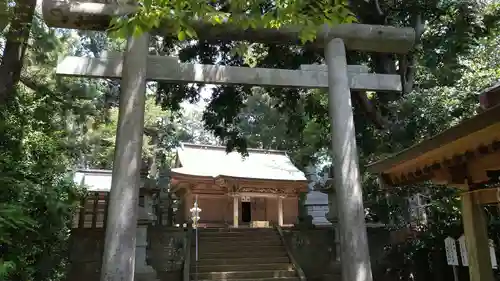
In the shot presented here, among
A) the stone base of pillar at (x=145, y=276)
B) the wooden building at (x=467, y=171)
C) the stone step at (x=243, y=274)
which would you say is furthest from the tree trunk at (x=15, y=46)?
the wooden building at (x=467, y=171)

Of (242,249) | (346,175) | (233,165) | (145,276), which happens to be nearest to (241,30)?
(346,175)

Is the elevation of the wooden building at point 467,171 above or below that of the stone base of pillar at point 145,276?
above

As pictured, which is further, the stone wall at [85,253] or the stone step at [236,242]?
the stone step at [236,242]

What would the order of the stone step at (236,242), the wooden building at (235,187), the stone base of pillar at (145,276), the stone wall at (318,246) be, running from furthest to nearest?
1. the wooden building at (235,187)
2. the stone step at (236,242)
3. the stone wall at (318,246)
4. the stone base of pillar at (145,276)

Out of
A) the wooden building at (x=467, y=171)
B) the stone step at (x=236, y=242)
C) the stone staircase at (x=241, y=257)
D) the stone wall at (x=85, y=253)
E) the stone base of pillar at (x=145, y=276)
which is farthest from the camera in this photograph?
the stone step at (x=236, y=242)

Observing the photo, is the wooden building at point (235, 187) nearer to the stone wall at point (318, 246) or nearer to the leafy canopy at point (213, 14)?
the stone wall at point (318, 246)

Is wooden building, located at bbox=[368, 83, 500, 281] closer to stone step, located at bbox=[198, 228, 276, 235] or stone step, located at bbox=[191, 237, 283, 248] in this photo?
stone step, located at bbox=[191, 237, 283, 248]

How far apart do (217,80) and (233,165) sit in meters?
12.2

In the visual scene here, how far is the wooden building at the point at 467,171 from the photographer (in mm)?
3344

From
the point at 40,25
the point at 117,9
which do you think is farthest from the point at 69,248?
the point at 117,9

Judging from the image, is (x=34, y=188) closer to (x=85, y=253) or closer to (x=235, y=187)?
(x=85, y=253)

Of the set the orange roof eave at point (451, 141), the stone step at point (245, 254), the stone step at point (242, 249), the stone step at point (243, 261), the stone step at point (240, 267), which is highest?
the orange roof eave at point (451, 141)

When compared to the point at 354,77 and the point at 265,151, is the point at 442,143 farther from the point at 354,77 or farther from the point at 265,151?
the point at 265,151

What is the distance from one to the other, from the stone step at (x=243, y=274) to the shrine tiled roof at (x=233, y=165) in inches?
247
